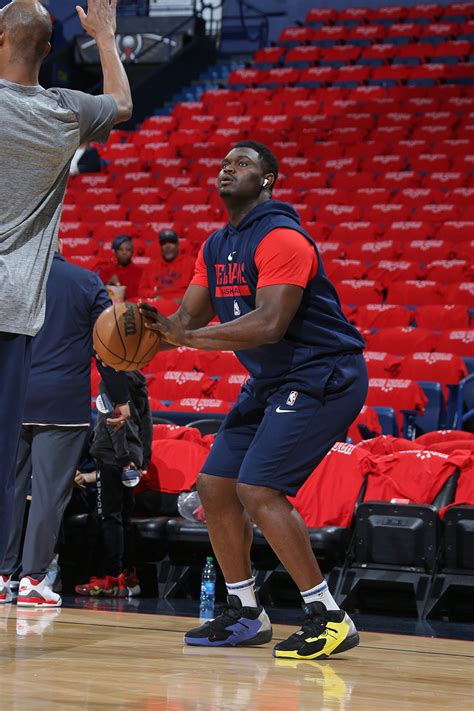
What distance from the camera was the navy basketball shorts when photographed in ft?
12.1

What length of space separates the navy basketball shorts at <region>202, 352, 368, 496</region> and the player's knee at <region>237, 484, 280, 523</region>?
22mm

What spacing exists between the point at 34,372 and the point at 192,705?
2.62 meters

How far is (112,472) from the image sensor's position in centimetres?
548

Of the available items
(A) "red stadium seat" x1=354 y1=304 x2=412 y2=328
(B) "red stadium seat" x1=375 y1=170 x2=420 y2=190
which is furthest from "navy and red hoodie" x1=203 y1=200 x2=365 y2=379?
(B) "red stadium seat" x1=375 y1=170 x2=420 y2=190

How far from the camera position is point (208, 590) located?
17.1 ft

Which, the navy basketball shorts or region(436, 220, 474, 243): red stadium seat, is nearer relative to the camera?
the navy basketball shorts

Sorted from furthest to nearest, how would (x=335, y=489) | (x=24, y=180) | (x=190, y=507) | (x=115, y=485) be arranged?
(x=190, y=507)
(x=115, y=485)
(x=335, y=489)
(x=24, y=180)

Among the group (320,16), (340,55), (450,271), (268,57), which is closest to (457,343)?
(450,271)

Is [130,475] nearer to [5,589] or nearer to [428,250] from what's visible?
[5,589]

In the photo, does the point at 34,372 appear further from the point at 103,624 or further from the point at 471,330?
the point at 471,330

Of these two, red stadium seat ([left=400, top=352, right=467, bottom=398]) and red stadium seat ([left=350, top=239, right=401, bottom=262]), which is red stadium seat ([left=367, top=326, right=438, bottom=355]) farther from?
red stadium seat ([left=350, top=239, right=401, bottom=262])

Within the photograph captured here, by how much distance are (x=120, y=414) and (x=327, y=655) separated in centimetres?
176

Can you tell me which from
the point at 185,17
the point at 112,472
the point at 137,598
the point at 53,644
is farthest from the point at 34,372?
the point at 185,17

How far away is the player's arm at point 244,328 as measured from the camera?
3.54 metres
